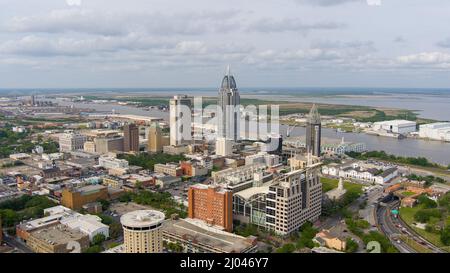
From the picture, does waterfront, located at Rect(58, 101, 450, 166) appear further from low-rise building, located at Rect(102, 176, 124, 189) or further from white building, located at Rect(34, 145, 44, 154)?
white building, located at Rect(34, 145, 44, 154)

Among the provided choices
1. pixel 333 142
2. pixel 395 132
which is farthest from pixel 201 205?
pixel 395 132

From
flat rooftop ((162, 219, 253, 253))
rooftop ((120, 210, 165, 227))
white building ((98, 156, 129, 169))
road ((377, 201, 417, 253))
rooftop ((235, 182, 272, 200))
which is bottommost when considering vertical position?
road ((377, 201, 417, 253))

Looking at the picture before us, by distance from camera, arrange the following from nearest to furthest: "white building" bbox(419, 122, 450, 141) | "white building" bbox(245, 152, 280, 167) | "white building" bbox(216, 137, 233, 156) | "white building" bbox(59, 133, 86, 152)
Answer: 1. "white building" bbox(245, 152, 280, 167)
2. "white building" bbox(216, 137, 233, 156)
3. "white building" bbox(59, 133, 86, 152)
4. "white building" bbox(419, 122, 450, 141)

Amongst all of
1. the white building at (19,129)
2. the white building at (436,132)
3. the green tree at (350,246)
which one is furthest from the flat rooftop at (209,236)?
the white building at (19,129)

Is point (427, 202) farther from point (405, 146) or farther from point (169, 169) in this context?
point (405, 146)

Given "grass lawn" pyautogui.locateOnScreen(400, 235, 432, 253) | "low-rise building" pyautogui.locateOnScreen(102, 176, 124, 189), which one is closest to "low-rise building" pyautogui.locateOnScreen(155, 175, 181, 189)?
"low-rise building" pyautogui.locateOnScreen(102, 176, 124, 189)
